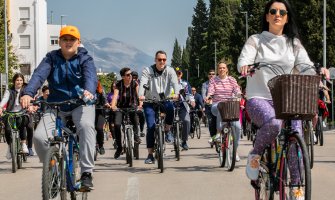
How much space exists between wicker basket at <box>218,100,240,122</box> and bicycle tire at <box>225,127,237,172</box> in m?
0.24

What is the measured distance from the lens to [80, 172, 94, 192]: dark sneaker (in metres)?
6.61

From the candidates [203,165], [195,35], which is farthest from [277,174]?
[195,35]

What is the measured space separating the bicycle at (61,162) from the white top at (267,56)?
162cm

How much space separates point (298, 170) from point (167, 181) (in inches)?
181

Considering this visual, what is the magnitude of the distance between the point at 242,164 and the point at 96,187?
384 centimetres

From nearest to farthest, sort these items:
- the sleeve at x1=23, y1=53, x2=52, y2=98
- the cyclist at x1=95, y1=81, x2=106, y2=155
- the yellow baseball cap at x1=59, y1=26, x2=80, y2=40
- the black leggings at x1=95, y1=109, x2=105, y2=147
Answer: the sleeve at x1=23, y1=53, x2=52, y2=98
the yellow baseball cap at x1=59, y1=26, x2=80, y2=40
the cyclist at x1=95, y1=81, x2=106, y2=155
the black leggings at x1=95, y1=109, x2=105, y2=147

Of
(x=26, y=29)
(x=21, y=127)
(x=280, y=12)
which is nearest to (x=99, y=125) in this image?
(x=21, y=127)

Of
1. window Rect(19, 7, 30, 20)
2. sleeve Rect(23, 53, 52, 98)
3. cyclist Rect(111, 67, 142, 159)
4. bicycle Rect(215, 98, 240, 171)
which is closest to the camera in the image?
sleeve Rect(23, 53, 52, 98)

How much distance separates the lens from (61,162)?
20.5 ft

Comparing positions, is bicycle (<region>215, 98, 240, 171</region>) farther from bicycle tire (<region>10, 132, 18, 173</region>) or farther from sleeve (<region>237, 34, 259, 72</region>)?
sleeve (<region>237, 34, 259, 72</region>)

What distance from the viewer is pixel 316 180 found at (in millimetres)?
9602

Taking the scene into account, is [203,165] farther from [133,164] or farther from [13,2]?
[13,2]

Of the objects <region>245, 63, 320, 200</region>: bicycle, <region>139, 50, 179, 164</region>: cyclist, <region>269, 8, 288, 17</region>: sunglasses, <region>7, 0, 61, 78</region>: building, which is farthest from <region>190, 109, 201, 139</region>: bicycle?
<region>7, 0, 61, 78</region>: building

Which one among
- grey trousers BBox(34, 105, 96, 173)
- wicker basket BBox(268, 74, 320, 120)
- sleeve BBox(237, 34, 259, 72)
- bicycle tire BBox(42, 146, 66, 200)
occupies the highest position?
sleeve BBox(237, 34, 259, 72)
